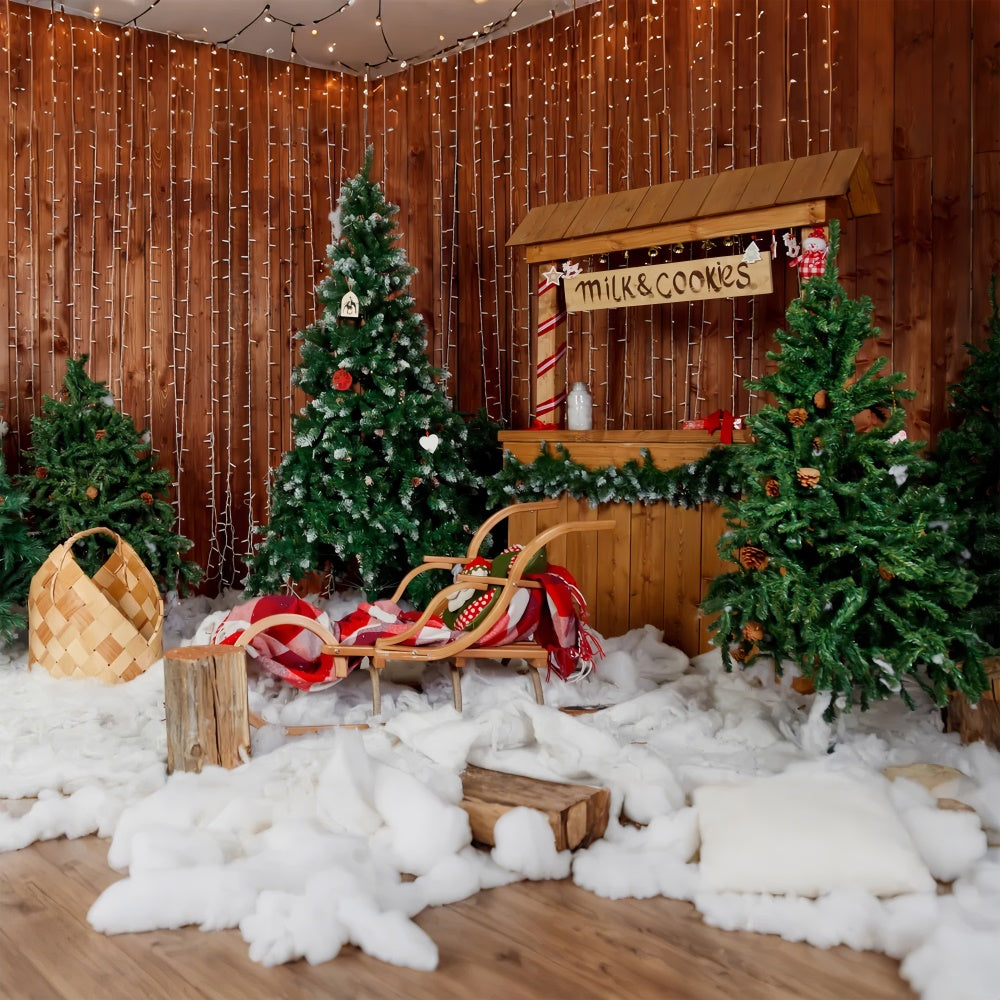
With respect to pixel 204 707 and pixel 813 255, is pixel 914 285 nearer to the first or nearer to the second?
pixel 813 255

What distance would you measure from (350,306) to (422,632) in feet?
5.68

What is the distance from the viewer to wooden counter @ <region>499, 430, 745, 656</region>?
155 inches

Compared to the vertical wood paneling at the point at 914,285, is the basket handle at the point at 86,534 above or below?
below

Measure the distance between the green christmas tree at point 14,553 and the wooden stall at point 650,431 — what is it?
2.06m

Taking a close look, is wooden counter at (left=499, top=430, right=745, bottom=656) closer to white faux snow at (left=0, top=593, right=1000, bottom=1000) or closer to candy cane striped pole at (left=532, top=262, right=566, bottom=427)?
candy cane striped pole at (left=532, top=262, right=566, bottom=427)

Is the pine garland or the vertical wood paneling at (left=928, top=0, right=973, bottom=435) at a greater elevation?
the vertical wood paneling at (left=928, top=0, right=973, bottom=435)

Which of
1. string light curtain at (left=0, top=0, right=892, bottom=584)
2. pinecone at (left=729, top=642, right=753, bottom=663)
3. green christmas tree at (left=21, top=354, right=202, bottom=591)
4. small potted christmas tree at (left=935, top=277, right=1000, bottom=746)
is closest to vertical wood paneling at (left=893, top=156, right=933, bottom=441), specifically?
small potted christmas tree at (left=935, top=277, right=1000, bottom=746)

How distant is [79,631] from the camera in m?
3.67

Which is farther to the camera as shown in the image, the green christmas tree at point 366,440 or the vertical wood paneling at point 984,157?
the green christmas tree at point 366,440

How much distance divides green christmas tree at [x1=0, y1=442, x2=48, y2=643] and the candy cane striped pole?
88.4 inches

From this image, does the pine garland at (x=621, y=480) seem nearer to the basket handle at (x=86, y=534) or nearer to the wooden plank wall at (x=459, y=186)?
the wooden plank wall at (x=459, y=186)

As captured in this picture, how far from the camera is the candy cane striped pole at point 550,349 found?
14.9 feet

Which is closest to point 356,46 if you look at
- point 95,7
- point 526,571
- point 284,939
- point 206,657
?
point 95,7

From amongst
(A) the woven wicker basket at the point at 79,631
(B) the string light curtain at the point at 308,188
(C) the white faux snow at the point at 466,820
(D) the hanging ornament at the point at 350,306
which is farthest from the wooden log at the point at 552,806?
(D) the hanging ornament at the point at 350,306
